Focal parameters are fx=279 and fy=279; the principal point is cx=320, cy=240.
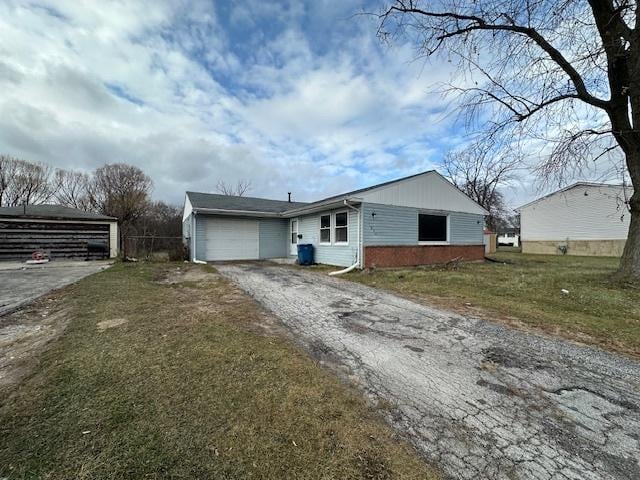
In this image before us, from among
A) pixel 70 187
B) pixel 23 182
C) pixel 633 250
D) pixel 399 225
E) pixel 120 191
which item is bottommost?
pixel 633 250

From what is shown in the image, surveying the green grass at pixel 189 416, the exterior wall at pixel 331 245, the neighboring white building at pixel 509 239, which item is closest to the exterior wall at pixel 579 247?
the exterior wall at pixel 331 245

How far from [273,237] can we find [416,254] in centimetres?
767

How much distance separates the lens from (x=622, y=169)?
26.3ft

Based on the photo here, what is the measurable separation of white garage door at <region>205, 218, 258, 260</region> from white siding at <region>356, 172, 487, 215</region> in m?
6.89

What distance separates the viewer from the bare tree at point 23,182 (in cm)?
2402

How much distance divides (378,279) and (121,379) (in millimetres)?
A: 7081

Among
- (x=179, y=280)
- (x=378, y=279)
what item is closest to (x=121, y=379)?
(x=179, y=280)

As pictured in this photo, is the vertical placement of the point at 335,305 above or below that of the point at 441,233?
below

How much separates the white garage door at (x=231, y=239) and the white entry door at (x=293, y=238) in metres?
1.89

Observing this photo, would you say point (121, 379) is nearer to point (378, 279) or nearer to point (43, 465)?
point (43, 465)

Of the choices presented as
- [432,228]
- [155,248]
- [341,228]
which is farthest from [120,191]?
[432,228]

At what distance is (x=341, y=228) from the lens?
37.9ft

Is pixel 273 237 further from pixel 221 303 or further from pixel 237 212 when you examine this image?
pixel 221 303

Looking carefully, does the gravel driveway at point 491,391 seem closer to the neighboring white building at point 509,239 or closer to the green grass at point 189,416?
the green grass at point 189,416
